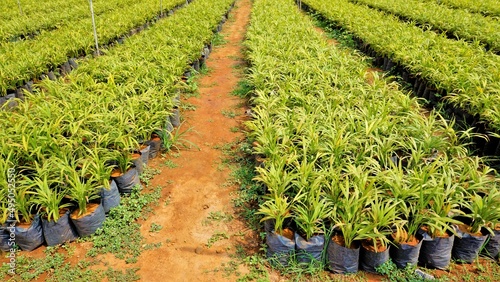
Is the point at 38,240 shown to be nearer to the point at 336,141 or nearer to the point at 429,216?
the point at 336,141

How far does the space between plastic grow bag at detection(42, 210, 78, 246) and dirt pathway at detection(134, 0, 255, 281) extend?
1.98ft

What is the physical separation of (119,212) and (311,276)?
1843mm

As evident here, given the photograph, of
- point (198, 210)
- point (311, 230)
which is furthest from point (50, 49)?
point (311, 230)

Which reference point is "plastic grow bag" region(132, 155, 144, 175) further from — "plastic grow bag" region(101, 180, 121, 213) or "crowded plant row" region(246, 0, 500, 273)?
"crowded plant row" region(246, 0, 500, 273)

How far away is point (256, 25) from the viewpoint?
28.5 feet

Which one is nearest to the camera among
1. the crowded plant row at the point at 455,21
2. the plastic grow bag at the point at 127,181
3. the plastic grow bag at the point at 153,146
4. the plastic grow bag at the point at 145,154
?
the plastic grow bag at the point at 127,181

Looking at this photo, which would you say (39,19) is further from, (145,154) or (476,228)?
(476,228)

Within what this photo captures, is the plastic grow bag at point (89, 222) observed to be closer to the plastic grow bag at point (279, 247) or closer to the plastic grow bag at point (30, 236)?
the plastic grow bag at point (30, 236)

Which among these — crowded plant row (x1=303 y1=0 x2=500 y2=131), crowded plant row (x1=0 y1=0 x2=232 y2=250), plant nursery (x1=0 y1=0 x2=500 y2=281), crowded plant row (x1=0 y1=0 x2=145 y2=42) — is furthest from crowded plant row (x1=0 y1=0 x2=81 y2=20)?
crowded plant row (x1=303 y1=0 x2=500 y2=131)

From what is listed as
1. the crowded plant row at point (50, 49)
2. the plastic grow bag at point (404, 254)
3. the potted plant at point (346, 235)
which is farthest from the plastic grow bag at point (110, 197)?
the crowded plant row at point (50, 49)

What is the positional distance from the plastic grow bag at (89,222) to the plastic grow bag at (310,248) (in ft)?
5.73

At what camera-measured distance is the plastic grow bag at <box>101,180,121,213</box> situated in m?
3.08

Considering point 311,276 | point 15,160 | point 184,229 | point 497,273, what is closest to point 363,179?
point 311,276

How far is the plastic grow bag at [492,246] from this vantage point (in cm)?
257
